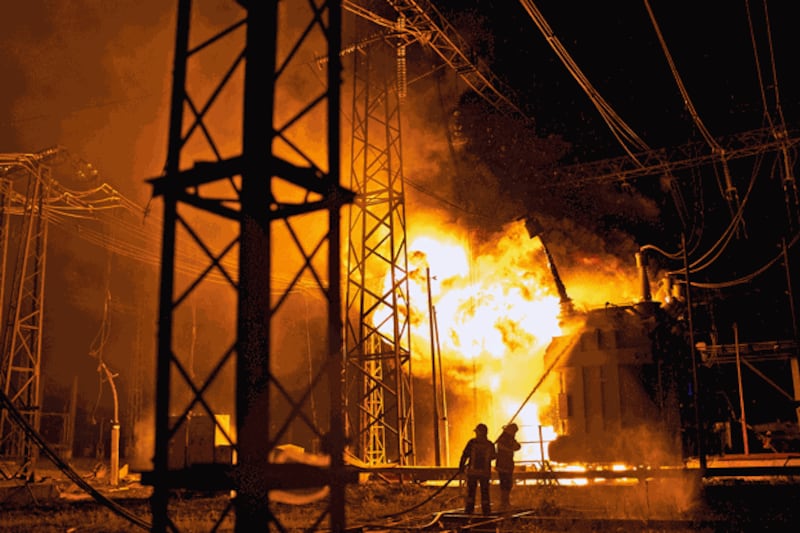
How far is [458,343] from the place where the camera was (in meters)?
28.7

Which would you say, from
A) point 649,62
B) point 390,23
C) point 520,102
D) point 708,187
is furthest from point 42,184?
point 708,187

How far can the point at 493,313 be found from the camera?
28219 mm

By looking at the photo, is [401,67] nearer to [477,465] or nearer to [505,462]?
[505,462]

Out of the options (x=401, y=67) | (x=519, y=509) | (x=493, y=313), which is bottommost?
(x=519, y=509)

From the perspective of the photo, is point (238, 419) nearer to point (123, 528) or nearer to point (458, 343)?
point (123, 528)

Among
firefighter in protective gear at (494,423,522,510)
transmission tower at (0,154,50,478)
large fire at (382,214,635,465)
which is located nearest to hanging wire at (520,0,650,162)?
large fire at (382,214,635,465)

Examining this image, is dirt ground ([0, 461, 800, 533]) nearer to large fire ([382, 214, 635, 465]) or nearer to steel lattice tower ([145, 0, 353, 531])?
steel lattice tower ([145, 0, 353, 531])

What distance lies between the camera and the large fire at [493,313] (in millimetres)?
27266

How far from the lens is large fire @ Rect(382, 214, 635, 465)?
27266mm

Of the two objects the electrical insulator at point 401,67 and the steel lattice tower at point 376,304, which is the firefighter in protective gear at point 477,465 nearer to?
the steel lattice tower at point 376,304

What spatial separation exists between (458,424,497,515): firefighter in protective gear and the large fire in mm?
11522

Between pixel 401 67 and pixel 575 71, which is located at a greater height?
pixel 401 67

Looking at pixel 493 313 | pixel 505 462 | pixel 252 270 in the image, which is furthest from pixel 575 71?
pixel 252 270

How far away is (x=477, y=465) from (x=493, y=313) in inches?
559
